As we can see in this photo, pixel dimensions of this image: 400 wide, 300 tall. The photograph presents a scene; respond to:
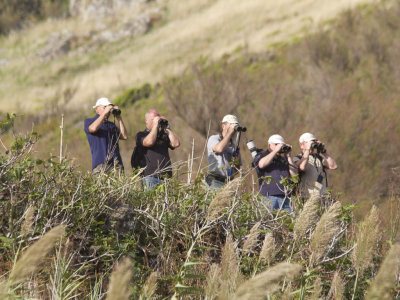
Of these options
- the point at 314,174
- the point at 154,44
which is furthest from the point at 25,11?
the point at 314,174

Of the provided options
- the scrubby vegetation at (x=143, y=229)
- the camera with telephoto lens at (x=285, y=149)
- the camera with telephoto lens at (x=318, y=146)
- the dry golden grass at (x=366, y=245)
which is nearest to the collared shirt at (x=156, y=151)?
the scrubby vegetation at (x=143, y=229)

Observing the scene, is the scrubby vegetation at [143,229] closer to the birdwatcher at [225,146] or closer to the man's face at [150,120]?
the birdwatcher at [225,146]

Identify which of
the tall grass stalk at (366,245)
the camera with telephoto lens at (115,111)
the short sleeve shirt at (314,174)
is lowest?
the short sleeve shirt at (314,174)

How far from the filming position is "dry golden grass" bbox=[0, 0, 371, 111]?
24891mm

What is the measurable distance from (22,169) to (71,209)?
0.50 meters

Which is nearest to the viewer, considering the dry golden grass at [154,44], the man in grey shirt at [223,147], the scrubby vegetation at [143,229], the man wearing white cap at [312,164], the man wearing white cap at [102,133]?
the scrubby vegetation at [143,229]

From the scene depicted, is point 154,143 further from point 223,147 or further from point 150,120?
point 223,147

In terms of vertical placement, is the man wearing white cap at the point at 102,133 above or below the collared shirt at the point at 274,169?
above

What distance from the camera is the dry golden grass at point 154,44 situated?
81.7 ft

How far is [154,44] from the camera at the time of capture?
33.0 metres

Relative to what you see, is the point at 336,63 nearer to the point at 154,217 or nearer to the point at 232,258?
the point at 154,217

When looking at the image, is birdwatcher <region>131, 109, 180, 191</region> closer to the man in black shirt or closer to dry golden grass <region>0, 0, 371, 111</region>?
the man in black shirt

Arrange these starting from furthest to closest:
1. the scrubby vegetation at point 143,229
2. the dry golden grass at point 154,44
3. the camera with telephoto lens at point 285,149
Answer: the dry golden grass at point 154,44 < the camera with telephoto lens at point 285,149 < the scrubby vegetation at point 143,229

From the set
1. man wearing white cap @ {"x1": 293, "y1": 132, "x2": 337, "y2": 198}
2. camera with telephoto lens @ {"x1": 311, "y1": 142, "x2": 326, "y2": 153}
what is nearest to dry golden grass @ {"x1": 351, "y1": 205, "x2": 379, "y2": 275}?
man wearing white cap @ {"x1": 293, "y1": 132, "x2": 337, "y2": 198}
